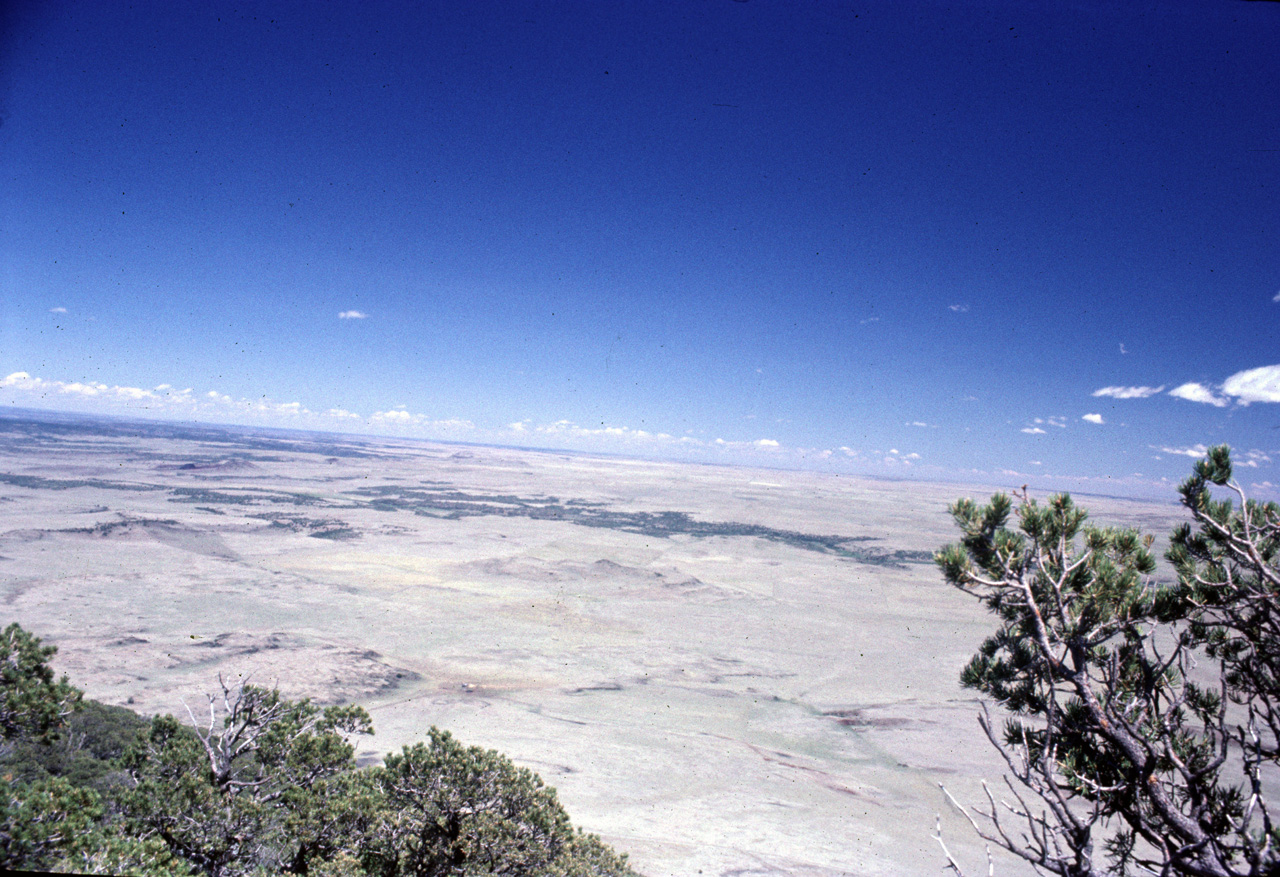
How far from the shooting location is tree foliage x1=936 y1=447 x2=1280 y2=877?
4.18 metres

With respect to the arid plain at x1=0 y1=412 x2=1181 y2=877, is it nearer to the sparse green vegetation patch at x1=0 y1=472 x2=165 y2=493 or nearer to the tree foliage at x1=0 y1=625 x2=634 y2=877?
the tree foliage at x1=0 y1=625 x2=634 y2=877

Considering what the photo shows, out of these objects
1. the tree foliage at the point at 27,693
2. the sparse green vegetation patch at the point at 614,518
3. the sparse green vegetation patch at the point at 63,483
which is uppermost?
the tree foliage at the point at 27,693

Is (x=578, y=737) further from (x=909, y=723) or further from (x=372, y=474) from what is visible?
(x=372, y=474)

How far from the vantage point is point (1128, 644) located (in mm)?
5223

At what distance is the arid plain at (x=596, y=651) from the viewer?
16.8 meters

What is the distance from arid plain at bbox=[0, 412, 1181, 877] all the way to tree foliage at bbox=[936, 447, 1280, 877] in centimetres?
1094

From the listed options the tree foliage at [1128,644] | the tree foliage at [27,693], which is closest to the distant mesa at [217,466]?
the tree foliage at [27,693]

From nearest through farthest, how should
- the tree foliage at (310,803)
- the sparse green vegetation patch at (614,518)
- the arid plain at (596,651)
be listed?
1. the tree foliage at (310,803)
2. the arid plain at (596,651)
3. the sparse green vegetation patch at (614,518)

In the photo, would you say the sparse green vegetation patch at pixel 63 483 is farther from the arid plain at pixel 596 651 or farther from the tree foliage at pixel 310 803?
the tree foliage at pixel 310 803

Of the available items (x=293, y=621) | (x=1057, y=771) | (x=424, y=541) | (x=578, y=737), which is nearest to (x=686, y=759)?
(x=578, y=737)

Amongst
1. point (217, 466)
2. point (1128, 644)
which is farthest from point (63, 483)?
point (1128, 644)

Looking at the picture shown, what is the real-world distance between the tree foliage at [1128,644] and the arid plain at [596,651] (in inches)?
431

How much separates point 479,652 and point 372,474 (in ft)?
404

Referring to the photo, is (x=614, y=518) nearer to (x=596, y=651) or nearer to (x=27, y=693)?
(x=596, y=651)
